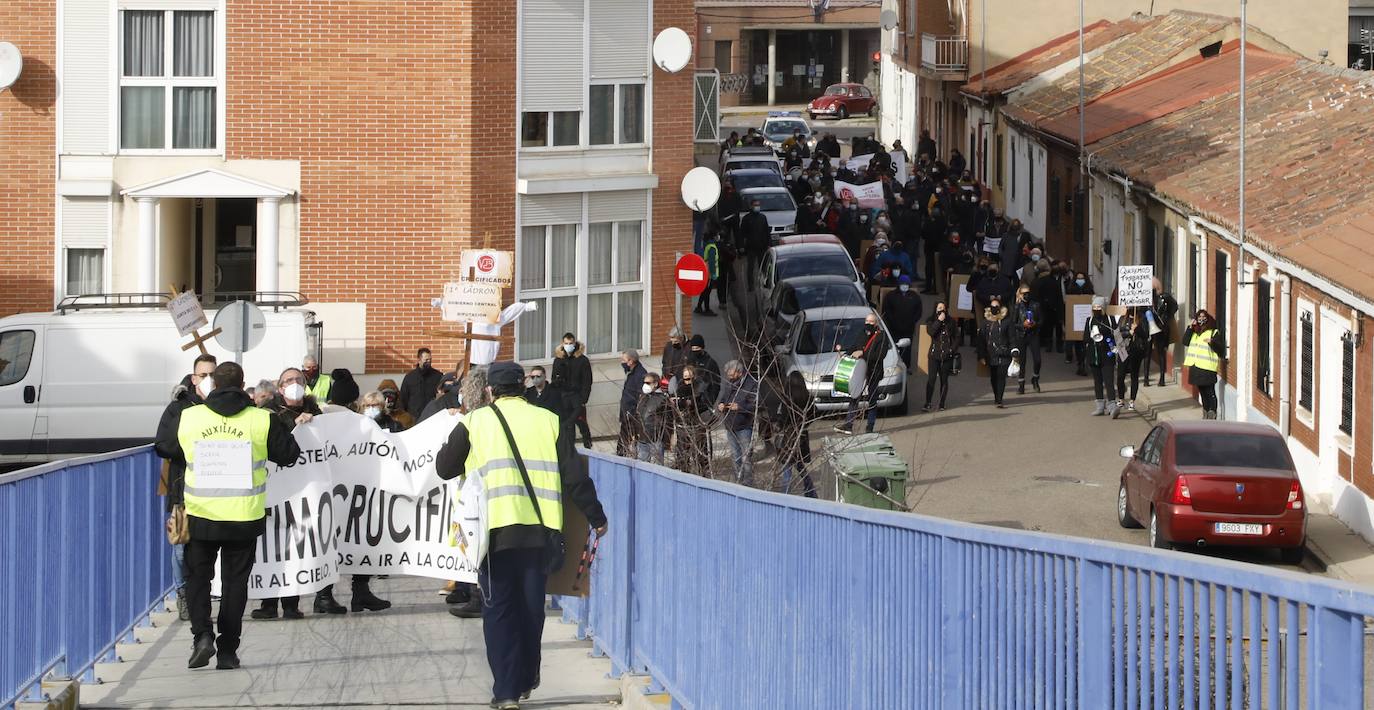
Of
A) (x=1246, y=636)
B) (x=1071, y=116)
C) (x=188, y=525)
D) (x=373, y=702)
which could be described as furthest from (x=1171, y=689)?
(x=1071, y=116)

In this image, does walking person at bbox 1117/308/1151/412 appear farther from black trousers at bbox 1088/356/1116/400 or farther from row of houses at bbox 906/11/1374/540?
row of houses at bbox 906/11/1374/540

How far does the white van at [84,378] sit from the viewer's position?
2273cm

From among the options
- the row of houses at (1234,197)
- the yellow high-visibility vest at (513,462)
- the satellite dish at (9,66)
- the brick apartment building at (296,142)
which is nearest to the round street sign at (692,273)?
the brick apartment building at (296,142)

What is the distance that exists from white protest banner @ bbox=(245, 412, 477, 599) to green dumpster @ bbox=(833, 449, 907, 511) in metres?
7.08

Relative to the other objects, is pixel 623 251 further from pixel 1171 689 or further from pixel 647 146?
pixel 1171 689

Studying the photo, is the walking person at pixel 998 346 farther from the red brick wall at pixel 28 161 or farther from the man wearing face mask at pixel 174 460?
the man wearing face mask at pixel 174 460

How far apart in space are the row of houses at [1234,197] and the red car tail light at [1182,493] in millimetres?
2508

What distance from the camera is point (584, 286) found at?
2841 centimetres

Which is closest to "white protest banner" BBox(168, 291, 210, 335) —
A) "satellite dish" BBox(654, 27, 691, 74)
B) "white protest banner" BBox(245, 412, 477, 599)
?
"white protest banner" BBox(245, 412, 477, 599)

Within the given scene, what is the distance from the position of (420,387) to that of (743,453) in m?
5.22

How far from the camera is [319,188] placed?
87.5 ft

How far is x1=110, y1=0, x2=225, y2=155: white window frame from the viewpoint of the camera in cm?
2623

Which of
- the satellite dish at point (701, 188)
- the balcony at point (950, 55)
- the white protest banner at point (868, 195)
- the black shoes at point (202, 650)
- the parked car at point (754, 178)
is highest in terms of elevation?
the balcony at point (950, 55)

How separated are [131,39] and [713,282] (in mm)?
15257
